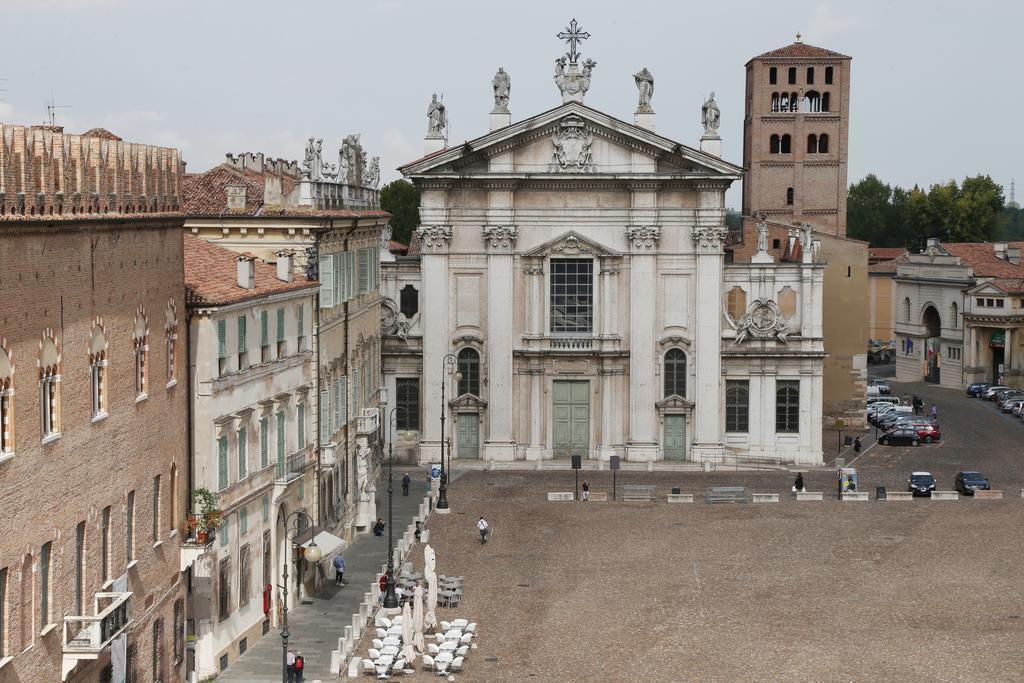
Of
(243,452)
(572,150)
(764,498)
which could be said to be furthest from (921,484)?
(243,452)

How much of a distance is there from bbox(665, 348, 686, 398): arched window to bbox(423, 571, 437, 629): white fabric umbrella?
31677 mm

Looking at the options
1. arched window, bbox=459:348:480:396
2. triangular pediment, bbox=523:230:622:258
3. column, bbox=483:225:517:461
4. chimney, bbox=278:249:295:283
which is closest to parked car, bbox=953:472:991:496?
triangular pediment, bbox=523:230:622:258

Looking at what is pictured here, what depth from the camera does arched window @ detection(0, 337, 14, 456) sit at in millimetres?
26484

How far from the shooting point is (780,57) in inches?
3765

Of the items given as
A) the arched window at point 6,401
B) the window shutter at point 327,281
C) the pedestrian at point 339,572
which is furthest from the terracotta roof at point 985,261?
the arched window at point 6,401

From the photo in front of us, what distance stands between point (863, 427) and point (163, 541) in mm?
56365

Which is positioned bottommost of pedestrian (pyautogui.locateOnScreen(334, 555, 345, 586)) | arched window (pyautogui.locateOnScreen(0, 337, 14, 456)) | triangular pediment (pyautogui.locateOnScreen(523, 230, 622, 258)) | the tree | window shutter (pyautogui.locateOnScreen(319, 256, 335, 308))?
pedestrian (pyautogui.locateOnScreen(334, 555, 345, 586))

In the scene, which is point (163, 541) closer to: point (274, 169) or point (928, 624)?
point (928, 624)

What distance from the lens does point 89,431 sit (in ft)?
102

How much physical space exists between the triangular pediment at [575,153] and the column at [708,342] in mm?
2569

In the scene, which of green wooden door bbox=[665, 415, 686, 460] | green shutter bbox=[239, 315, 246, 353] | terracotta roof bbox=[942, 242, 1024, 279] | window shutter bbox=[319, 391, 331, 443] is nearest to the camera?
Answer: green shutter bbox=[239, 315, 246, 353]

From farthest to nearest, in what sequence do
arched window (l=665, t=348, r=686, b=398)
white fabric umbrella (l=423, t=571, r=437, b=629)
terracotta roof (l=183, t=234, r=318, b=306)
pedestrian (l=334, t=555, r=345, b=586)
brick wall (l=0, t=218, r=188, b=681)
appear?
arched window (l=665, t=348, r=686, b=398) < pedestrian (l=334, t=555, r=345, b=586) < white fabric umbrella (l=423, t=571, r=437, b=629) < terracotta roof (l=183, t=234, r=318, b=306) < brick wall (l=0, t=218, r=188, b=681)

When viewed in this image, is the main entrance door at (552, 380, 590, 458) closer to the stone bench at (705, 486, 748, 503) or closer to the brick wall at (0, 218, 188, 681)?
the stone bench at (705, 486, 748, 503)

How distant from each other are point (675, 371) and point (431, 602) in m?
32.7
